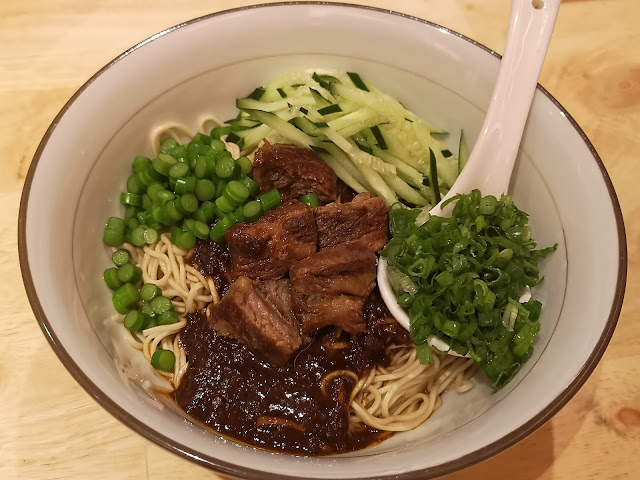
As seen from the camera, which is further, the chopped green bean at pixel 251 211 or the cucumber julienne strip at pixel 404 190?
the cucumber julienne strip at pixel 404 190

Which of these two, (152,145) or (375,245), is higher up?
(375,245)

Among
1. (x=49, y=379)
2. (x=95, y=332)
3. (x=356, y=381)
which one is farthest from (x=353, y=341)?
(x=49, y=379)

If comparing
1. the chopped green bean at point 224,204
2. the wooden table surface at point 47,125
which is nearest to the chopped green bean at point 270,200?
the chopped green bean at point 224,204

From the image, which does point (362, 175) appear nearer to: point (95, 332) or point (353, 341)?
point (353, 341)

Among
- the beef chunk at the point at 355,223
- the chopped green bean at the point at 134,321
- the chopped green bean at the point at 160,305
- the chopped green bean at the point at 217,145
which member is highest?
the beef chunk at the point at 355,223

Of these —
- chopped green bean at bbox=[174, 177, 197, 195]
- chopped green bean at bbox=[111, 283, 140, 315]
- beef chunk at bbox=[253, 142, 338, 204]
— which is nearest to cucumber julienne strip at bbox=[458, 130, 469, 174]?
beef chunk at bbox=[253, 142, 338, 204]

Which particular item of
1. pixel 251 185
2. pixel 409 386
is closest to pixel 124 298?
pixel 251 185

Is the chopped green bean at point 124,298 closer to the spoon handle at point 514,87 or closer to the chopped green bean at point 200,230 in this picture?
the chopped green bean at point 200,230
